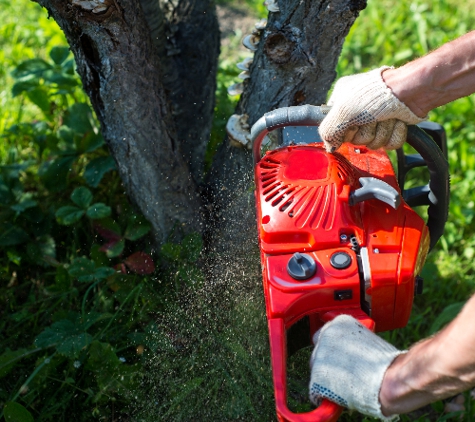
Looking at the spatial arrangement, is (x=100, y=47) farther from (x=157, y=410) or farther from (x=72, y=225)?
(x=157, y=410)

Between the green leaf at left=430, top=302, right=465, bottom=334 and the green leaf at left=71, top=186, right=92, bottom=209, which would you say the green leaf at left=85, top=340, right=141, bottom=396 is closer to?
the green leaf at left=71, top=186, right=92, bottom=209

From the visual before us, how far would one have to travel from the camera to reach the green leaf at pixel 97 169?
2219mm

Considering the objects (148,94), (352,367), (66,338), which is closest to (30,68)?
(148,94)

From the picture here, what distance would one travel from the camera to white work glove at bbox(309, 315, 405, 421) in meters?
1.28

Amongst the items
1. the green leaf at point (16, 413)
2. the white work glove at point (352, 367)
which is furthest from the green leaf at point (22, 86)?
the white work glove at point (352, 367)

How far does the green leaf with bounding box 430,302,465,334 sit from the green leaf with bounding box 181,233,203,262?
0.90 metres

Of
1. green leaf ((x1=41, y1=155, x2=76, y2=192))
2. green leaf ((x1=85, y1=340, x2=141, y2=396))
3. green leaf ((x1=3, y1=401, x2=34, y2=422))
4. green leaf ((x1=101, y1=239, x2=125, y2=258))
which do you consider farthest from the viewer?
green leaf ((x1=41, y1=155, x2=76, y2=192))

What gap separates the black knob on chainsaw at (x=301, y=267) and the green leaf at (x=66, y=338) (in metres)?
0.75

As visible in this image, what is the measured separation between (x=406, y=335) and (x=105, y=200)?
1.31m

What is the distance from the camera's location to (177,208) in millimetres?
2150

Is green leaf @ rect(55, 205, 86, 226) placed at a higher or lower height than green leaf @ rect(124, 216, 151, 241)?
higher

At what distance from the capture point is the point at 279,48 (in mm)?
1874

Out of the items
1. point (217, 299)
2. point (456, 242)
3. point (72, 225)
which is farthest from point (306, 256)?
point (456, 242)

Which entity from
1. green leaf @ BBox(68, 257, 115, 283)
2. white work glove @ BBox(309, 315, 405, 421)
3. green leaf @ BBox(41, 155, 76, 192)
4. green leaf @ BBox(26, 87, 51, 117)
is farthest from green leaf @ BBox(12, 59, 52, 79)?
white work glove @ BBox(309, 315, 405, 421)
